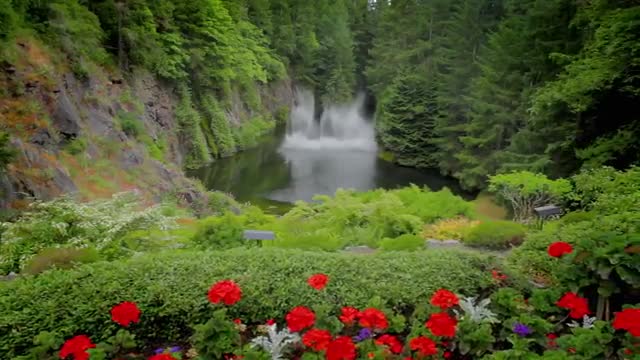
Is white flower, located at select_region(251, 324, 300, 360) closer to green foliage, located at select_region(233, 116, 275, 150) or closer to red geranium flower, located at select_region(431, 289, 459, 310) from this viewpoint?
red geranium flower, located at select_region(431, 289, 459, 310)

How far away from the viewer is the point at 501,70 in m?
18.6

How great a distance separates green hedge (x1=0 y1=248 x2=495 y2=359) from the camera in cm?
361

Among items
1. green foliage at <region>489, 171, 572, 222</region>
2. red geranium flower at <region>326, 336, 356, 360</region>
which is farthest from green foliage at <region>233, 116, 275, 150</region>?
red geranium flower at <region>326, 336, 356, 360</region>

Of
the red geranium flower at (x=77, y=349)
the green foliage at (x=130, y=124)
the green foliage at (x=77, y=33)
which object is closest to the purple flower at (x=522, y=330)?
the red geranium flower at (x=77, y=349)

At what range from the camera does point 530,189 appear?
964cm

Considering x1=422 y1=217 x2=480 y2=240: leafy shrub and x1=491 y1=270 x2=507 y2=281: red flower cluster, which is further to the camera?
x1=422 y1=217 x2=480 y2=240: leafy shrub

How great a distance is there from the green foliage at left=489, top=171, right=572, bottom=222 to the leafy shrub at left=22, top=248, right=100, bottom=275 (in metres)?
8.07

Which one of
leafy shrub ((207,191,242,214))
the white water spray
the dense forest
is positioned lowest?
leafy shrub ((207,191,242,214))

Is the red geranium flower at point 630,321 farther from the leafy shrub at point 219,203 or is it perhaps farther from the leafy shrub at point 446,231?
the leafy shrub at point 219,203

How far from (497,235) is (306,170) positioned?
17.6 m

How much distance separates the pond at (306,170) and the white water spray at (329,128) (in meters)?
0.07

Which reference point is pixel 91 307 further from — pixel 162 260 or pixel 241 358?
pixel 241 358

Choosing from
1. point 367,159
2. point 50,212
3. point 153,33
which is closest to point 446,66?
point 367,159

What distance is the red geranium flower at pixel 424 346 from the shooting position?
9.47 ft
